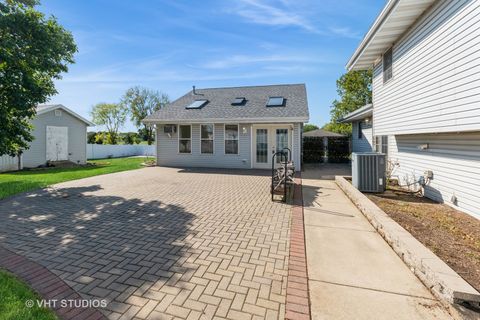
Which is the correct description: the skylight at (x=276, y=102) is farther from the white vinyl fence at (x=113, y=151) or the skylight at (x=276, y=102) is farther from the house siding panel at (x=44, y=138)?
the white vinyl fence at (x=113, y=151)

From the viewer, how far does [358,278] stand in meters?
2.88

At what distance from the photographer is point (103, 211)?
18.1 feet

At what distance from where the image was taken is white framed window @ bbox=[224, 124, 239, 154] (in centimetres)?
1326

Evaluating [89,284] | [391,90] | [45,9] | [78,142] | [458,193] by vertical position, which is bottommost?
[89,284]

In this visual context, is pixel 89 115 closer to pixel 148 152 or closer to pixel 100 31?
pixel 148 152

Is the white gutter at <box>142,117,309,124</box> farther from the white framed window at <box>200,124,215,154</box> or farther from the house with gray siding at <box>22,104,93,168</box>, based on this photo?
the house with gray siding at <box>22,104,93,168</box>

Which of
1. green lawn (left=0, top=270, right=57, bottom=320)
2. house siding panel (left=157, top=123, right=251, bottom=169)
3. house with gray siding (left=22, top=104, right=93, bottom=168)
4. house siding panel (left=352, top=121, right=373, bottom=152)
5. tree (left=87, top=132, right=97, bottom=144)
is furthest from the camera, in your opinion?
tree (left=87, top=132, right=97, bottom=144)

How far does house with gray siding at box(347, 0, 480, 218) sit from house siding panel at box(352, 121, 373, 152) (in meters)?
4.67

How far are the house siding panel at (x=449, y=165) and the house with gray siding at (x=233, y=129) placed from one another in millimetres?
5047

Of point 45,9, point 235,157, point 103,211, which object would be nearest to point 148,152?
point 235,157

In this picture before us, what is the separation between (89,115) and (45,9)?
39.2m

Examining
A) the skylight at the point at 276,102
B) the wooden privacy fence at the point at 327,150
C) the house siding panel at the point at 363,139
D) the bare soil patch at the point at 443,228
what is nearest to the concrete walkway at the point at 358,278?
the bare soil patch at the point at 443,228

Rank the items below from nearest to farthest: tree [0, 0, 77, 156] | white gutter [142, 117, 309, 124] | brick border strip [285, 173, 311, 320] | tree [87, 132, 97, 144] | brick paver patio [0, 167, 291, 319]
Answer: brick border strip [285, 173, 311, 320]
brick paver patio [0, 167, 291, 319]
tree [0, 0, 77, 156]
white gutter [142, 117, 309, 124]
tree [87, 132, 97, 144]

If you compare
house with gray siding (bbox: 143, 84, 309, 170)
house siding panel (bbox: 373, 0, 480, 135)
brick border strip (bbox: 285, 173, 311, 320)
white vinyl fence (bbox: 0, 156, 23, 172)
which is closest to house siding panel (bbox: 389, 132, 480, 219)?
house siding panel (bbox: 373, 0, 480, 135)
